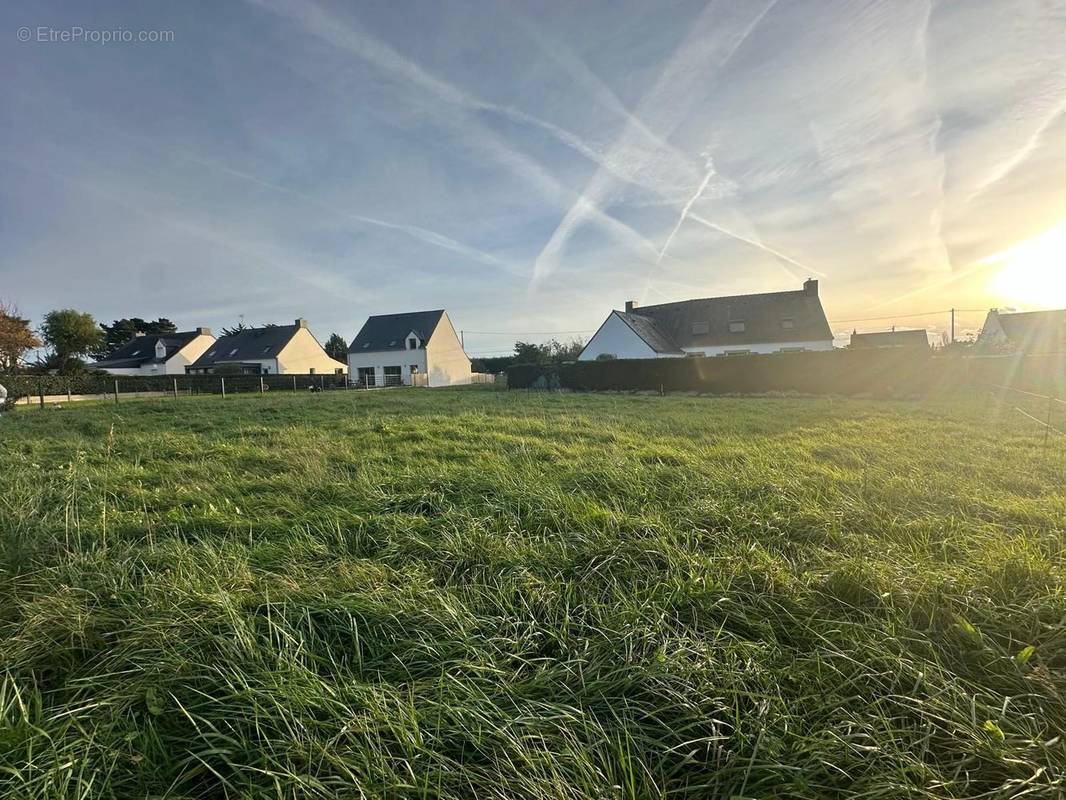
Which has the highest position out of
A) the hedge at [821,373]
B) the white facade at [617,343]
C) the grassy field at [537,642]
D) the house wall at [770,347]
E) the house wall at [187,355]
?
the house wall at [187,355]

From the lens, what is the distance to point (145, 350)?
4441cm

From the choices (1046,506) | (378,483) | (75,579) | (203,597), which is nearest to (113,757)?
(203,597)

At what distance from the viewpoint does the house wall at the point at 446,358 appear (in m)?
35.0

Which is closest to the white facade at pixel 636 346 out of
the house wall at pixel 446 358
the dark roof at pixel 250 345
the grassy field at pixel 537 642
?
the house wall at pixel 446 358

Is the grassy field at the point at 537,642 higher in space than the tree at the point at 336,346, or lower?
lower

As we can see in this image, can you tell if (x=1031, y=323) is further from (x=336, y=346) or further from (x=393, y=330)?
(x=336, y=346)

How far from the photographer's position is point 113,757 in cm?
123

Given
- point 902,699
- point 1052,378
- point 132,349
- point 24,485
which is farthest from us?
point 132,349

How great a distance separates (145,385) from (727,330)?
121 ft

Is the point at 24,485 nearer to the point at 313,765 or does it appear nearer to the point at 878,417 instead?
the point at 313,765

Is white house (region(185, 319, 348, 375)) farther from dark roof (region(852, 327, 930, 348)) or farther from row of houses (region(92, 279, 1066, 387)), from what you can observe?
dark roof (region(852, 327, 930, 348))

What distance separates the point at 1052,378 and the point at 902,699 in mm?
18833

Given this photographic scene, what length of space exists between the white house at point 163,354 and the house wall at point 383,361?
1875cm

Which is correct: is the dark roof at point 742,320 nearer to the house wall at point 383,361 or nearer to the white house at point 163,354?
the house wall at point 383,361
